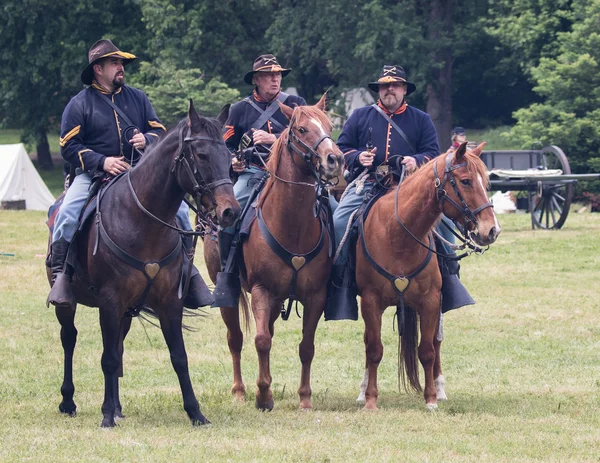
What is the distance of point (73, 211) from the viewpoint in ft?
27.2

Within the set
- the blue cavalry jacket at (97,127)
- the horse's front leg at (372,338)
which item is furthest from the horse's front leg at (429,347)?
the blue cavalry jacket at (97,127)

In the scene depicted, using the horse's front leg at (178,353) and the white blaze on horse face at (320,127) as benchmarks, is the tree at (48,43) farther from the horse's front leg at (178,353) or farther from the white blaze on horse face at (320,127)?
the horse's front leg at (178,353)

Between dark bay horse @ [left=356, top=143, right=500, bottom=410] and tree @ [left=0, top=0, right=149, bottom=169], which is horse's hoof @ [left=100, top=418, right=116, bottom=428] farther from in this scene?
tree @ [left=0, top=0, right=149, bottom=169]

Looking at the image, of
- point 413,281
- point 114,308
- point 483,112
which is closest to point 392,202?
point 413,281

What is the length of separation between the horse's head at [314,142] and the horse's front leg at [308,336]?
45.4 inches

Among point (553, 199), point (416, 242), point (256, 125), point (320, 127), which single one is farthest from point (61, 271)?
point (553, 199)

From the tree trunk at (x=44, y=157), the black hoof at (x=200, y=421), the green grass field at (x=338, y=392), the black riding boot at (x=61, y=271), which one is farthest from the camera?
the tree trunk at (x=44, y=157)

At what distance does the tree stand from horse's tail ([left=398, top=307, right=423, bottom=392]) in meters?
33.5

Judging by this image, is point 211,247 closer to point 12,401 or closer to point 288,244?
point 288,244

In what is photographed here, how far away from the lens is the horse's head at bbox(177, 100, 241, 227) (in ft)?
24.0

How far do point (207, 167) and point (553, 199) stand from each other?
56.1ft

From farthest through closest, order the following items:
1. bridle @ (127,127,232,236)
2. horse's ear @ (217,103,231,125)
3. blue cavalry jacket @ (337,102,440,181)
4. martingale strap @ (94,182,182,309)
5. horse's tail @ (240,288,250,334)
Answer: horse's tail @ (240,288,250,334), blue cavalry jacket @ (337,102,440,181), martingale strap @ (94,182,182,309), horse's ear @ (217,103,231,125), bridle @ (127,127,232,236)

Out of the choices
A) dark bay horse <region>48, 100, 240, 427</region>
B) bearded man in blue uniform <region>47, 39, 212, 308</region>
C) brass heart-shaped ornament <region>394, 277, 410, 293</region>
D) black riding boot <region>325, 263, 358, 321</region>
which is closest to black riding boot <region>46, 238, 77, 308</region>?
bearded man in blue uniform <region>47, 39, 212, 308</region>

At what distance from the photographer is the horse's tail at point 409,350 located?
9.42 metres
